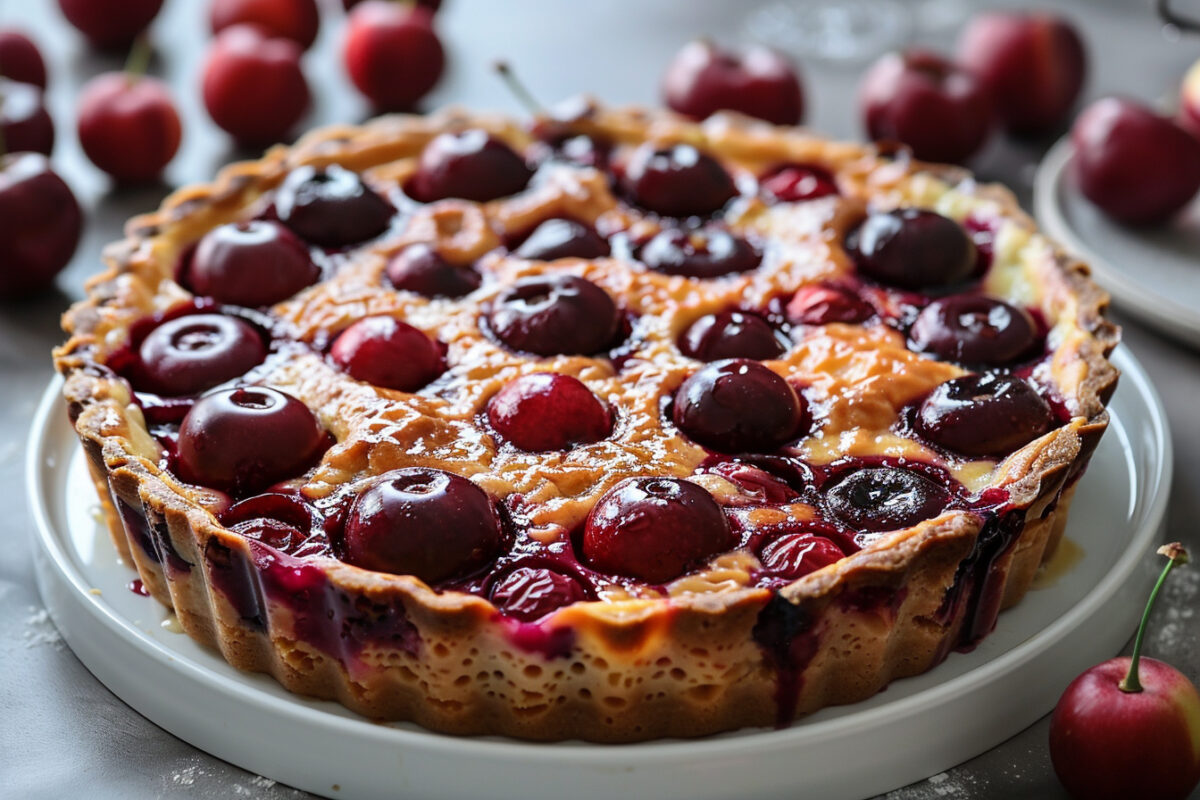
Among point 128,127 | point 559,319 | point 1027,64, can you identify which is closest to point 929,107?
point 1027,64

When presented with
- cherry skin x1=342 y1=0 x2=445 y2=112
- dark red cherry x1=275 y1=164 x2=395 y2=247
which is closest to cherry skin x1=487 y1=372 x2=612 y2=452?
dark red cherry x1=275 y1=164 x2=395 y2=247

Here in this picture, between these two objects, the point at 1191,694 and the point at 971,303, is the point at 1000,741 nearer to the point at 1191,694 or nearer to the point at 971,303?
the point at 1191,694

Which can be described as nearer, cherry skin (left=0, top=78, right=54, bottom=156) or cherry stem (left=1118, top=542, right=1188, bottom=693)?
cherry stem (left=1118, top=542, right=1188, bottom=693)

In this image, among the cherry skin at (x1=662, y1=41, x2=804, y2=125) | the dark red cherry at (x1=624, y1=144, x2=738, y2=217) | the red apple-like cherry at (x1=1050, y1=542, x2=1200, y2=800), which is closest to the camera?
the red apple-like cherry at (x1=1050, y1=542, x2=1200, y2=800)

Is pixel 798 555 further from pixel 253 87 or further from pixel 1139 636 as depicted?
pixel 253 87

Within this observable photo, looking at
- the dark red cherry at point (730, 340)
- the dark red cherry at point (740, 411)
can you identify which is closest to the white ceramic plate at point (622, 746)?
the dark red cherry at point (740, 411)

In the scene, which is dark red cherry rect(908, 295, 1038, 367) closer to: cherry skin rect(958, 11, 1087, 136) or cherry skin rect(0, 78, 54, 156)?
cherry skin rect(958, 11, 1087, 136)

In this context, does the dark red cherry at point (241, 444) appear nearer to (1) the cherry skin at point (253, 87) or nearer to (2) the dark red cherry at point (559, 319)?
(2) the dark red cherry at point (559, 319)
